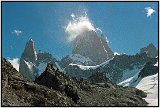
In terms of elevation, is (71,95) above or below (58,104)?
above

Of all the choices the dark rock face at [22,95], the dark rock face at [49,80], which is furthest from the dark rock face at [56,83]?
the dark rock face at [22,95]

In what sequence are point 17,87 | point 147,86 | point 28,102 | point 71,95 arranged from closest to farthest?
point 28,102 < point 17,87 < point 71,95 < point 147,86

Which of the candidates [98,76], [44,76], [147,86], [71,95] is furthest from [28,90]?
[147,86]

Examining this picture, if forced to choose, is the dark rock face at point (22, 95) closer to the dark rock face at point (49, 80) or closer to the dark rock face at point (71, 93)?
the dark rock face at point (71, 93)

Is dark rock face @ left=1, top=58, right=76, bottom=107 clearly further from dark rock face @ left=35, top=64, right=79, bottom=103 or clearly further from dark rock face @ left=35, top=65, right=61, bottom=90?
dark rock face @ left=35, top=65, right=61, bottom=90

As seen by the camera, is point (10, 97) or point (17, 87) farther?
point (17, 87)

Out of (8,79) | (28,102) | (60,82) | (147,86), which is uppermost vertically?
(147,86)

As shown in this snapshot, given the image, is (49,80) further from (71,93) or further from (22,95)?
(22,95)

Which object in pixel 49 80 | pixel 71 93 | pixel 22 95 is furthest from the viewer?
pixel 49 80

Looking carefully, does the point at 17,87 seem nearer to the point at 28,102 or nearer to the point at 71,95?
the point at 28,102

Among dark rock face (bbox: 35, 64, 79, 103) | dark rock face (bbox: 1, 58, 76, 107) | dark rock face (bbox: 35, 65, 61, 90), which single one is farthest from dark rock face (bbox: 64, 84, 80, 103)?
dark rock face (bbox: 1, 58, 76, 107)

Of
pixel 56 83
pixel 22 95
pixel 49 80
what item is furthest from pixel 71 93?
pixel 22 95
